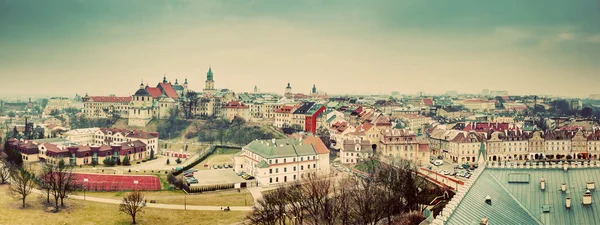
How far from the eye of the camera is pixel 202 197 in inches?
1788

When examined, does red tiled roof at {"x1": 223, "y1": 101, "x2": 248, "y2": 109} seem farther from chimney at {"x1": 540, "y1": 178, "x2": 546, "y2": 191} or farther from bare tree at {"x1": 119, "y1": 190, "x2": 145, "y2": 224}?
chimney at {"x1": 540, "y1": 178, "x2": 546, "y2": 191}

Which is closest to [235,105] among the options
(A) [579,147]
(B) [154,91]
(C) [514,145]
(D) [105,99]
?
(B) [154,91]

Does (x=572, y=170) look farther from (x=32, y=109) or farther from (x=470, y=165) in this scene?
(x=32, y=109)

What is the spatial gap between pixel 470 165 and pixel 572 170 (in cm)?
4356

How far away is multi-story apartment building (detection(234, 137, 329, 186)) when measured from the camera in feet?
170

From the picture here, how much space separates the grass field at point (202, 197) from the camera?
43.2 metres

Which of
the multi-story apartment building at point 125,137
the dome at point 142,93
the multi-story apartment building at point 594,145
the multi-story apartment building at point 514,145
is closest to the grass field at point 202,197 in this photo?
the multi-story apartment building at point 125,137

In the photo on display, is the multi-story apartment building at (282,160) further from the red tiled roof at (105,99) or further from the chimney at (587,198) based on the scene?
the red tiled roof at (105,99)

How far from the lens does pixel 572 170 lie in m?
20.8

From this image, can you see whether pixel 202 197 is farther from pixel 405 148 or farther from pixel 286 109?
pixel 286 109

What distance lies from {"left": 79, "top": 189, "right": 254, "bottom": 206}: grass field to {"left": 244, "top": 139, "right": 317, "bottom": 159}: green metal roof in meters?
5.99

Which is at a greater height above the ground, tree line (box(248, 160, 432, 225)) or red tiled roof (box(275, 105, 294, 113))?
red tiled roof (box(275, 105, 294, 113))

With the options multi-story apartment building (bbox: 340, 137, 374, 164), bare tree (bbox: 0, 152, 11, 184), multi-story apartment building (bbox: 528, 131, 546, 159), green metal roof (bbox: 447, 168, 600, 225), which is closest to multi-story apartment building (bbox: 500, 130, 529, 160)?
multi-story apartment building (bbox: 528, 131, 546, 159)

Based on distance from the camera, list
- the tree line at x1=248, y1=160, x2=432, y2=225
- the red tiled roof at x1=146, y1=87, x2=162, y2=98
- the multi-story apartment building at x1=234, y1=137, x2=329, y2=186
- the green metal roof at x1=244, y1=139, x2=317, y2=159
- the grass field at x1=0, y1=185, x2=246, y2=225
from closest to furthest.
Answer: the tree line at x1=248, y1=160, x2=432, y2=225
the grass field at x1=0, y1=185, x2=246, y2=225
the multi-story apartment building at x1=234, y1=137, x2=329, y2=186
the green metal roof at x1=244, y1=139, x2=317, y2=159
the red tiled roof at x1=146, y1=87, x2=162, y2=98
